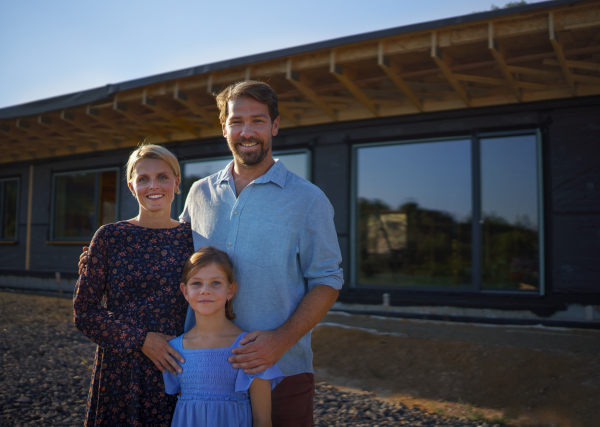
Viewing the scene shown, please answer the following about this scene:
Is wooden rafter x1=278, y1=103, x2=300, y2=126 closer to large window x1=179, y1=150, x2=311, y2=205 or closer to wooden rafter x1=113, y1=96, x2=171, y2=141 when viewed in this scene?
large window x1=179, y1=150, x2=311, y2=205

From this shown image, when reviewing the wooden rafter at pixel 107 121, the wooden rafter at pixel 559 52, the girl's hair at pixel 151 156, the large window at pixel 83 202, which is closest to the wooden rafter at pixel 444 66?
the wooden rafter at pixel 559 52

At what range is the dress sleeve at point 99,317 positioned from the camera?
173 centimetres

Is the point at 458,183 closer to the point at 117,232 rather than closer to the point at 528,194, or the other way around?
the point at 528,194

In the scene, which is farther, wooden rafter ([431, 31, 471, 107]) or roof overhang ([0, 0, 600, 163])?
wooden rafter ([431, 31, 471, 107])

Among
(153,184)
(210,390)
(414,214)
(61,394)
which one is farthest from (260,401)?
(414,214)

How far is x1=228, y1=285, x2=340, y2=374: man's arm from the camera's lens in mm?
1595

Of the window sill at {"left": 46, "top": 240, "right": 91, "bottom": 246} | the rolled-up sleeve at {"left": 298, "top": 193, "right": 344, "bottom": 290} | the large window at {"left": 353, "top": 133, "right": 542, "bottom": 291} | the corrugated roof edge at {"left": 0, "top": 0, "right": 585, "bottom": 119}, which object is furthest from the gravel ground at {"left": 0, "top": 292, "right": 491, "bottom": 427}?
the corrugated roof edge at {"left": 0, "top": 0, "right": 585, "bottom": 119}

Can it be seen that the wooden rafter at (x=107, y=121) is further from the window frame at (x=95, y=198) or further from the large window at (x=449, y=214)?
the large window at (x=449, y=214)

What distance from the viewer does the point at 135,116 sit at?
7.38 m

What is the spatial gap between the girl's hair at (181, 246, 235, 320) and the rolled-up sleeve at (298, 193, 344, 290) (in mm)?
282

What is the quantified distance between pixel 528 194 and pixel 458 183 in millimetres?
850

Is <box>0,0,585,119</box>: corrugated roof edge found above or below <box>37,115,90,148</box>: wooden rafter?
above

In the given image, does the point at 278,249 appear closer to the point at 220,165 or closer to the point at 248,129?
the point at 248,129

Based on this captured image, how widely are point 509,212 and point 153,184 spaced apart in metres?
5.09
